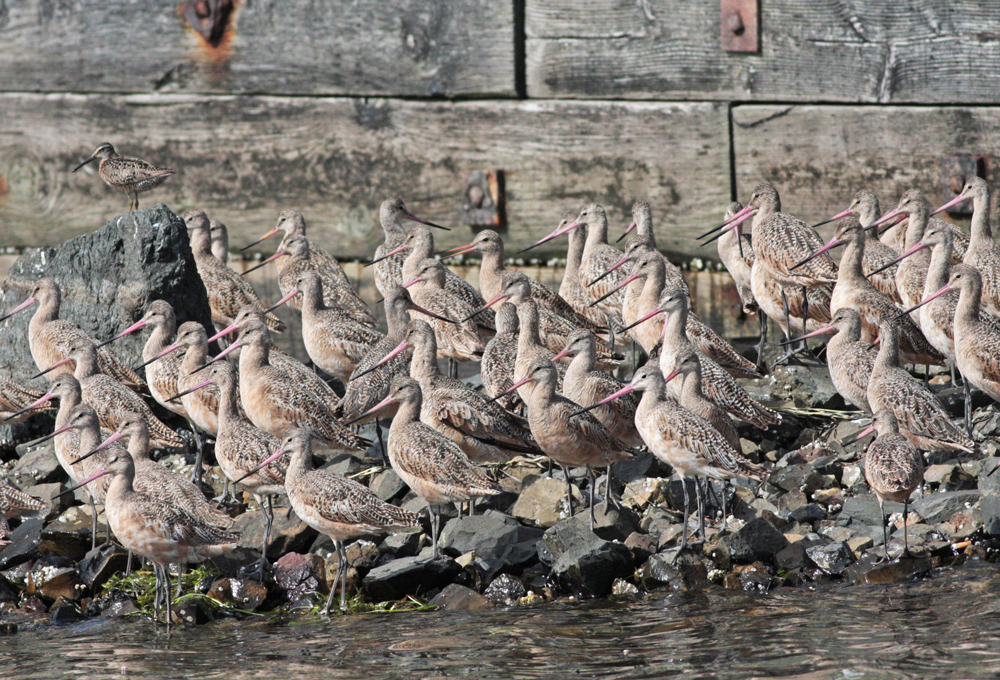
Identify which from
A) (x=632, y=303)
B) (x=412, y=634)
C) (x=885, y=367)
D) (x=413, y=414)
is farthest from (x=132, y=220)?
(x=885, y=367)

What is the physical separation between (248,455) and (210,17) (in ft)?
18.7

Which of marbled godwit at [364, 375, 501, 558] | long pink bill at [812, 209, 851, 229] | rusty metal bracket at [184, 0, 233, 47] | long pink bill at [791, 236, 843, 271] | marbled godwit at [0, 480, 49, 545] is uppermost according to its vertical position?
rusty metal bracket at [184, 0, 233, 47]

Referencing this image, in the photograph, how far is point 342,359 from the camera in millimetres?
10898

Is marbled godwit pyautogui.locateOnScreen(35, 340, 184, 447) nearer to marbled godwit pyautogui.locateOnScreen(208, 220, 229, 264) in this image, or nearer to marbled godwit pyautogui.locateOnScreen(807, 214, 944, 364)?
marbled godwit pyautogui.locateOnScreen(208, 220, 229, 264)

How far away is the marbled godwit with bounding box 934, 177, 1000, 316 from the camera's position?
10.6 meters

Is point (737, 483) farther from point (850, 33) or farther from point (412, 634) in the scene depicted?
point (850, 33)

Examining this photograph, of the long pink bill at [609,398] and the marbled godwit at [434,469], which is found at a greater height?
the long pink bill at [609,398]

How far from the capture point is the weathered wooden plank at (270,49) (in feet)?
40.0

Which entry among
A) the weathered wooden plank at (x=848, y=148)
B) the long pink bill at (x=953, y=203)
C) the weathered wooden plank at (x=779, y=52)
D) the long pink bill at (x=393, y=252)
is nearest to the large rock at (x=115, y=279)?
the long pink bill at (x=393, y=252)

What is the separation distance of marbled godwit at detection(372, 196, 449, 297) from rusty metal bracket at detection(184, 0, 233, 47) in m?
2.36

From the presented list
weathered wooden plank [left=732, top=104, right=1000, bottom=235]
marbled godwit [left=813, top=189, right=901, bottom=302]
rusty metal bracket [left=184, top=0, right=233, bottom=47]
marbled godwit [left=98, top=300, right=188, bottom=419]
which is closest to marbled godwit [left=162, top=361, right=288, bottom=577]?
marbled godwit [left=98, top=300, right=188, bottom=419]

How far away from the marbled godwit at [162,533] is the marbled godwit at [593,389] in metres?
2.77

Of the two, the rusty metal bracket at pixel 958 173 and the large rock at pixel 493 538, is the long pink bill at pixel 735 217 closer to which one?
the rusty metal bracket at pixel 958 173

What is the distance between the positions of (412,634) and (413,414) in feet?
6.83
